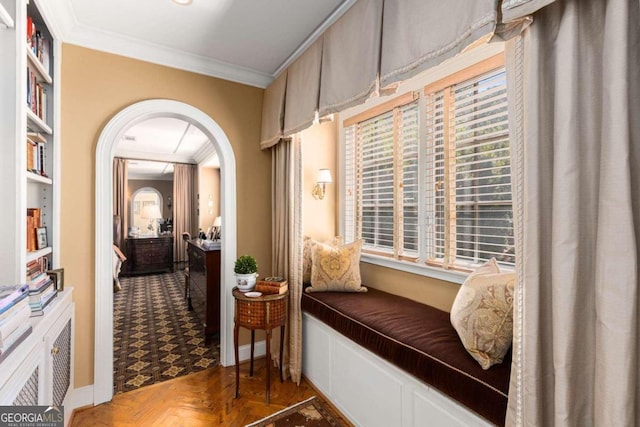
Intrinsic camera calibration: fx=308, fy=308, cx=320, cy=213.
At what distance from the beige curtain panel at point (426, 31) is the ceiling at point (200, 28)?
23.0 inches

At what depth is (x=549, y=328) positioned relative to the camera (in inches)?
40.3

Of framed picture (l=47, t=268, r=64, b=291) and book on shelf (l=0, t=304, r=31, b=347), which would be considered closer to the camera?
book on shelf (l=0, t=304, r=31, b=347)

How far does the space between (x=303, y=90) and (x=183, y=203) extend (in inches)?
249

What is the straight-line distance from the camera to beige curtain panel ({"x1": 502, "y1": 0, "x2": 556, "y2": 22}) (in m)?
0.96

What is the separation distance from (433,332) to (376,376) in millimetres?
442

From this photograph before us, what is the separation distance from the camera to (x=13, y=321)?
1213 mm

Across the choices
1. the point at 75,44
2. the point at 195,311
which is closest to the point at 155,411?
the point at 195,311

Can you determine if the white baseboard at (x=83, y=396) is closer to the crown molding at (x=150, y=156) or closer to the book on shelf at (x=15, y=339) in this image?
the book on shelf at (x=15, y=339)

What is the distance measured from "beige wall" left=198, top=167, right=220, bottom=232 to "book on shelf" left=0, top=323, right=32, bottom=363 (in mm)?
5866

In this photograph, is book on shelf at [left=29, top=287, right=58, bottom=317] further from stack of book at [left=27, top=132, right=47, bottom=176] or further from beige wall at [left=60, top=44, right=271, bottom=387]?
stack of book at [left=27, top=132, right=47, bottom=176]

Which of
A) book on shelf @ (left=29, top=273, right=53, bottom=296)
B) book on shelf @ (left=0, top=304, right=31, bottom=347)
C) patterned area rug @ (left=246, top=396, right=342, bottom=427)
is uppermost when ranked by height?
book on shelf @ (left=29, top=273, right=53, bottom=296)

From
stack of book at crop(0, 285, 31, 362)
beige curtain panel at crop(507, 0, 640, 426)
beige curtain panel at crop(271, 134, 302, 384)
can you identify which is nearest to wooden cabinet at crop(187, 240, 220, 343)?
beige curtain panel at crop(271, 134, 302, 384)

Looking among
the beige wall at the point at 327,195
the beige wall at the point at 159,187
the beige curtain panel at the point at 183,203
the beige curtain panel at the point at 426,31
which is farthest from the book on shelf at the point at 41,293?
the beige wall at the point at 159,187

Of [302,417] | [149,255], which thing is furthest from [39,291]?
[149,255]
